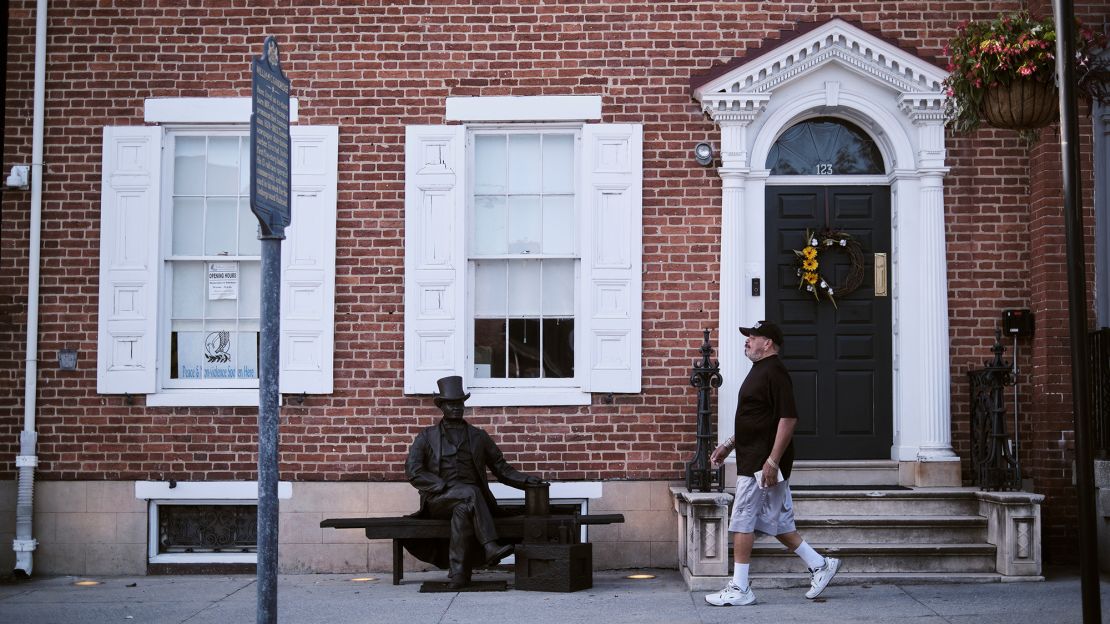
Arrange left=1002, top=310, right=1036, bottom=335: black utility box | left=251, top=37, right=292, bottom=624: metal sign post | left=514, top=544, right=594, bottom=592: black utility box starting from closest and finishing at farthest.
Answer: left=251, top=37, right=292, bottom=624: metal sign post, left=514, top=544, right=594, bottom=592: black utility box, left=1002, top=310, right=1036, bottom=335: black utility box

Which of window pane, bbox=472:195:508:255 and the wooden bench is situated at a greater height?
window pane, bbox=472:195:508:255

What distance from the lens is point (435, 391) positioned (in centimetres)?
1014

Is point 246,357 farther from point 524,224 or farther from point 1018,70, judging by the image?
point 1018,70

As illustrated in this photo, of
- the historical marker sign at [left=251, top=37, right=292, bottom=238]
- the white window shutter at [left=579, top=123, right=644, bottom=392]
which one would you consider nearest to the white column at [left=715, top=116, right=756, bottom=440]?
the white window shutter at [left=579, top=123, right=644, bottom=392]

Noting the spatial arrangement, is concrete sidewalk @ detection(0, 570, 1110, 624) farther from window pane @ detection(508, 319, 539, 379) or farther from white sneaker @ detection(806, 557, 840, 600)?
window pane @ detection(508, 319, 539, 379)

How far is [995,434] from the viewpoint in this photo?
9.28m

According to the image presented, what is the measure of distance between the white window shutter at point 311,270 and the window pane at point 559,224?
1.76 m

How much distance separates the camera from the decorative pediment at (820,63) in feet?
32.9

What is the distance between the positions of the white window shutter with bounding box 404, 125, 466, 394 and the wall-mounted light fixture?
1.91 meters

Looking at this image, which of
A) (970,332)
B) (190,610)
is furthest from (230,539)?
(970,332)

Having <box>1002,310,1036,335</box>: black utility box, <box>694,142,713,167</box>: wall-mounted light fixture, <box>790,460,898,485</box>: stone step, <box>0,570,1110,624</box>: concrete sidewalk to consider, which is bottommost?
<box>0,570,1110,624</box>: concrete sidewalk

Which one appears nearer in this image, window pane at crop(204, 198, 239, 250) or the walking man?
the walking man

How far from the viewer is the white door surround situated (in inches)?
394

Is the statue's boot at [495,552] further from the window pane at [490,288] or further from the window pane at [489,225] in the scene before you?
the window pane at [489,225]
